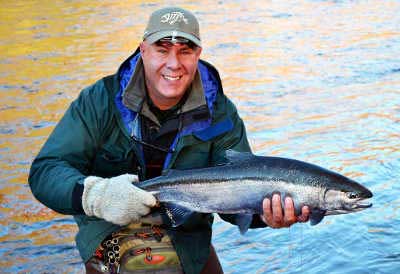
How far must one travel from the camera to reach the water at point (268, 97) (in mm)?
6227

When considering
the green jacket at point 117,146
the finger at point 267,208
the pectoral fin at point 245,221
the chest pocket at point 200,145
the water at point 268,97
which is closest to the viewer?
the finger at point 267,208

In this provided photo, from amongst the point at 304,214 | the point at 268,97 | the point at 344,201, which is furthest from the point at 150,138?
the point at 268,97

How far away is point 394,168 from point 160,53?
426cm

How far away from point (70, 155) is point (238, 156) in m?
0.87

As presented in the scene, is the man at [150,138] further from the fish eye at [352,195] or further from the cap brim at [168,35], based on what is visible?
the fish eye at [352,195]

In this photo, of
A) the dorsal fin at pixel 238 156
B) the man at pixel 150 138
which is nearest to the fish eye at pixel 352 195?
the man at pixel 150 138

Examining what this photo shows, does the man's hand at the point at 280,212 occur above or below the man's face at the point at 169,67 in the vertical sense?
below

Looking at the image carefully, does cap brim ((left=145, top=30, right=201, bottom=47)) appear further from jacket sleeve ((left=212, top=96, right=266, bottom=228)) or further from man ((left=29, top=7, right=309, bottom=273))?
jacket sleeve ((left=212, top=96, right=266, bottom=228))

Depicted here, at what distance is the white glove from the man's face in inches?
22.0

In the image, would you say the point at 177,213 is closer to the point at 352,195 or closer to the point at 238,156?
the point at 238,156

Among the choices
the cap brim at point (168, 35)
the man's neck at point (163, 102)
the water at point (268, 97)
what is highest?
the cap brim at point (168, 35)

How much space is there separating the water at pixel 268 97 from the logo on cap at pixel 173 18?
98.3 inches

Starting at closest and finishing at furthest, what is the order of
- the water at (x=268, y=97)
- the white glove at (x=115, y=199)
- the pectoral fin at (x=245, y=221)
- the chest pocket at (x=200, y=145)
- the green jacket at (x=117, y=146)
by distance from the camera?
the white glove at (x=115, y=199) < the pectoral fin at (x=245, y=221) < the green jacket at (x=117, y=146) < the chest pocket at (x=200, y=145) < the water at (x=268, y=97)

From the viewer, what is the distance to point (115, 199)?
365cm
